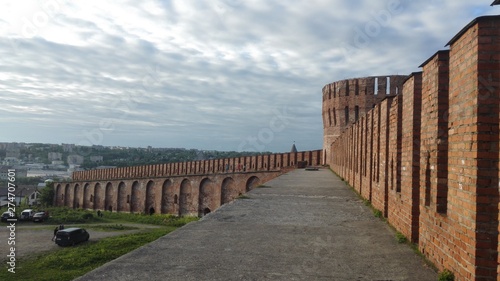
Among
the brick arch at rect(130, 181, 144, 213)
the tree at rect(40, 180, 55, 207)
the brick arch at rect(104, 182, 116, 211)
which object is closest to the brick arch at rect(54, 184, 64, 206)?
the tree at rect(40, 180, 55, 207)

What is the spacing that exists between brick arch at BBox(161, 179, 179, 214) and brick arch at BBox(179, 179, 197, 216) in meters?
0.44

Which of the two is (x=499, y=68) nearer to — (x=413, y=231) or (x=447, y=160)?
(x=447, y=160)

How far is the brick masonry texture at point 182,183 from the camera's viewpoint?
2722cm

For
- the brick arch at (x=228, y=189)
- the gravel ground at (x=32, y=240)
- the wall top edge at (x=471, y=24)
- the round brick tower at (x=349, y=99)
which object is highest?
the round brick tower at (x=349, y=99)

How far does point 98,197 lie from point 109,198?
202cm

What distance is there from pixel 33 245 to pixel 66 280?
27.5ft

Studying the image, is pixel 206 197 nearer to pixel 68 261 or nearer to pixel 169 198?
pixel 169 198

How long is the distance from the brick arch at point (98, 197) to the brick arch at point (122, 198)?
110 inches

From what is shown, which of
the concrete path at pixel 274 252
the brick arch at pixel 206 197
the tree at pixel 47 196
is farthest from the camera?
the tree at pixel 47 196

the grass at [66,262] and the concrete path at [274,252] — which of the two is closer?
the concrete path at [274,252]

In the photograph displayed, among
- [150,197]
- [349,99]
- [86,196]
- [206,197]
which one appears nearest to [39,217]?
[150,197]

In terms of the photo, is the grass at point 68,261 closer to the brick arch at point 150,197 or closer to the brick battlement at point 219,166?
the brick battlement at point 219,166

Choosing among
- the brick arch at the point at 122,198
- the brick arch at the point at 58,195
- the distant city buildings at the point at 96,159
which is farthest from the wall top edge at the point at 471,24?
the distant city buildings at the point at 96,159

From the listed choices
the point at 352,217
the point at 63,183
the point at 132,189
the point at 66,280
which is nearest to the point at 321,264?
the point at 352,217
